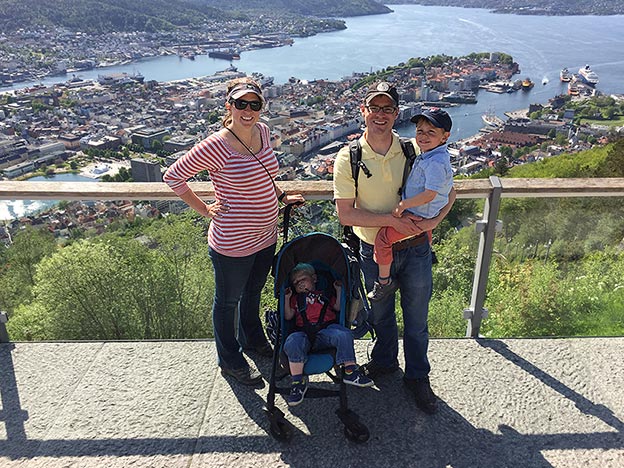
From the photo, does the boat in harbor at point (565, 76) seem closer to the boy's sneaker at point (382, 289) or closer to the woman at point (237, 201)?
the boy's sneaker at point (382, 289)

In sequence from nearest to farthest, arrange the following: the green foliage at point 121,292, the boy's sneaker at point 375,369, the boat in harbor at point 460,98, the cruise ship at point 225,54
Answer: the boy's sneaker at point 375,369, the green foliage at point 121,292, the boat in harbor at point 460,98, the cruise ship at point 225,54

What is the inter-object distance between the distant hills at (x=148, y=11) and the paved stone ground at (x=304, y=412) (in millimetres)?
108555

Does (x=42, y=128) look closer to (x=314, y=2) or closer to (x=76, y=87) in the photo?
(x=76, y=87)

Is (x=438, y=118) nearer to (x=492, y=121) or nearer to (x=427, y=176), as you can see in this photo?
(x=427, y=176)

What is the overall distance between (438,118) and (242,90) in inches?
31.8

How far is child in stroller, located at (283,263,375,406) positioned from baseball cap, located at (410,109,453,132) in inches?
33.4

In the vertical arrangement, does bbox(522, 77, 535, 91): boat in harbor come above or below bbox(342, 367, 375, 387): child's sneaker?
below

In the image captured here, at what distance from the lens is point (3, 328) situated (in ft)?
9.21

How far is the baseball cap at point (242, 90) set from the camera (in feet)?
6.61

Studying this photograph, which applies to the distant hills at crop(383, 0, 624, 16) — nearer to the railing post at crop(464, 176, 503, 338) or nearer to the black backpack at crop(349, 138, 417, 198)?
the railing post at crop(464, 176, 503, 338)

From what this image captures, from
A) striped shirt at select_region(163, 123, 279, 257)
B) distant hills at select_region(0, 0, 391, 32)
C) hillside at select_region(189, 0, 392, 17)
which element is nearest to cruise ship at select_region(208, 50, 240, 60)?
distant hills at select_region(0, 0, 391, 32)

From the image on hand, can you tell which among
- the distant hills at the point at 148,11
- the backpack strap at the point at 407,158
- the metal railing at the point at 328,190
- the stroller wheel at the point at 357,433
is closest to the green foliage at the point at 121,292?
the metal railing at the point at 328,190

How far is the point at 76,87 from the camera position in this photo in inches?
2712

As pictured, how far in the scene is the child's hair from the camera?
228cm
